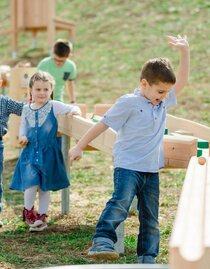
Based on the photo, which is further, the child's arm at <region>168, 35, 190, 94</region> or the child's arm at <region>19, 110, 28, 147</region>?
the child's arm at <region>19, 110, 28, 147</region>

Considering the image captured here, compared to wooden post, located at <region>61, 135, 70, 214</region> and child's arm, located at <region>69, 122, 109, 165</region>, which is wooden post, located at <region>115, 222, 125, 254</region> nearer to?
child's arm, located at <region>69, 122, 109, 165</region>

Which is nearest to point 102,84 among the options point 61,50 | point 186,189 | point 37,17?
point 37,17

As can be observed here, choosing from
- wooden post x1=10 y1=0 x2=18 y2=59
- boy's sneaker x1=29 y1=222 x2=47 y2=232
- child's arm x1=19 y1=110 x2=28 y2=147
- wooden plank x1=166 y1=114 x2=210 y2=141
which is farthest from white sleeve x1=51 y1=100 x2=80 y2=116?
wooden post x1=10 y1=0 x2=18 y2=59

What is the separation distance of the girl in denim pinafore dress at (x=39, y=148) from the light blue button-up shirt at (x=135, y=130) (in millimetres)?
1484

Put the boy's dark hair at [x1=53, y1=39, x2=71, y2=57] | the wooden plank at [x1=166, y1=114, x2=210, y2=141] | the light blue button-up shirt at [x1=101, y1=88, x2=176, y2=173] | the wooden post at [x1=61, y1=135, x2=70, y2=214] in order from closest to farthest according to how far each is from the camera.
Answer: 1. the light blue button-up shirt at [x1=101, y1=88, x2=176, y2=173]
2. the wooden plank at [x1=166, y1=114, x2=210, y2=141]
3. the wooden post at [x1=61, y1=135, x2=70, y2=214]
4. the boy's dark hair at [x1=53, y1=39, x2=71, y2=57]

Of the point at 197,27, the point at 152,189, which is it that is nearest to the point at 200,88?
the point at 197,27

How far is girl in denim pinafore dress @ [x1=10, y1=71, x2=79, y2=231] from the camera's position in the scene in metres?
6.84

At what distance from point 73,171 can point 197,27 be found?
8271 millimetres

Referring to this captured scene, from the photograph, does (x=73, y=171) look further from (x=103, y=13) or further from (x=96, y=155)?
(x=103, y=13)

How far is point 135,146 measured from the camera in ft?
17.6

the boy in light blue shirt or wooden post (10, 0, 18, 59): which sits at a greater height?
wooden post (10, 0, 18, 59)

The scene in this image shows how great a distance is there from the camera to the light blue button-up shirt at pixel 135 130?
209 inches

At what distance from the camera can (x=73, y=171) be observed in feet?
32.1

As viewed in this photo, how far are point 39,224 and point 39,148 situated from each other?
1.96ft
